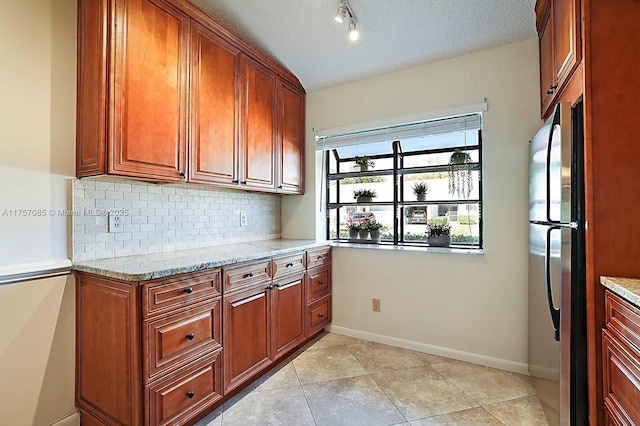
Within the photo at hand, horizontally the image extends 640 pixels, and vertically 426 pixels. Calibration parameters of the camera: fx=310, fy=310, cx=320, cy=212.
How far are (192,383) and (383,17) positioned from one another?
2.63 meters

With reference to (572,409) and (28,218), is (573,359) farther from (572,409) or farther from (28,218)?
(28,218)

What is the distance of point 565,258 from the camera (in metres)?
1.39

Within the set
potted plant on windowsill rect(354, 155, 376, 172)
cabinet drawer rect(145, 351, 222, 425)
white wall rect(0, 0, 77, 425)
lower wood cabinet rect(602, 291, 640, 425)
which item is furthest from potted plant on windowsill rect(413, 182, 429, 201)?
white wall rect(0, 0, 77, 425)

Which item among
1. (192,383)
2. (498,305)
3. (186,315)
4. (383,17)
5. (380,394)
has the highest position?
(383,17)

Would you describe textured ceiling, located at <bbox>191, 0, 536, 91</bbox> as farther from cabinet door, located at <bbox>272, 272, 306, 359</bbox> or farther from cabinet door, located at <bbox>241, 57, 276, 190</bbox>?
cabinet door, located at <bbox>272, 272, 306, 359</bbox>

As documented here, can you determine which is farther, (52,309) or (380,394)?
(380,394)

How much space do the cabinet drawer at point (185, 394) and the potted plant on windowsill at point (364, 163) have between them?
7.20 feet

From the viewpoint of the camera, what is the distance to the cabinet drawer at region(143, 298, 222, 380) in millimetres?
1507

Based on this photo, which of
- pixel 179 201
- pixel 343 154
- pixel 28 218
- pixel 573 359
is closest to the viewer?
pixel 573 359

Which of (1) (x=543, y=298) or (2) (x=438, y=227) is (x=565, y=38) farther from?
(2) (x=438, y=227)

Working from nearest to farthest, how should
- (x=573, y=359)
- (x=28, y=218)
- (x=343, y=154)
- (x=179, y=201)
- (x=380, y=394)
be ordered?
(x=573, y=359)
(x=28, y=218)
(x=380, y=394)
(x=179, y=201)
(x=343, y=154)

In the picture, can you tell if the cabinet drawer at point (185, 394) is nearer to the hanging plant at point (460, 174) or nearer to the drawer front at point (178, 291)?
the drawer front at point (178, 291)

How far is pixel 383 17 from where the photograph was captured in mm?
2184

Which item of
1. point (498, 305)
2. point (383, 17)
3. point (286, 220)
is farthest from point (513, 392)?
point (383, 17)
